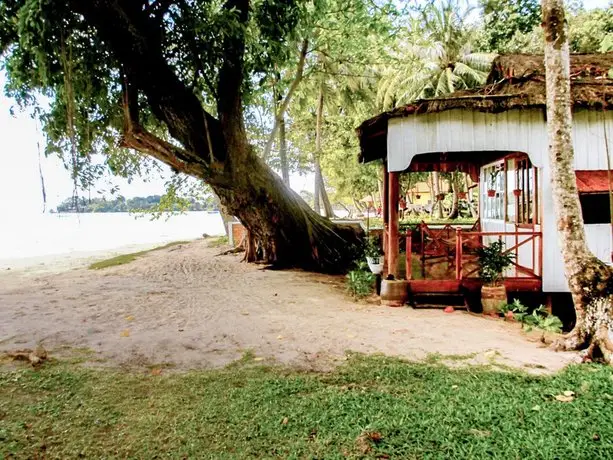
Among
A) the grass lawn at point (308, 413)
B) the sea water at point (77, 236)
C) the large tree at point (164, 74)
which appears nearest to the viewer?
the grass lawn at point (308, 413)

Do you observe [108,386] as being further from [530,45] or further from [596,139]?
[530,45]

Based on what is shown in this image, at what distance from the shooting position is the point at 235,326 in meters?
6.01

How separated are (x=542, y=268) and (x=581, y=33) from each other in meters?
9.58

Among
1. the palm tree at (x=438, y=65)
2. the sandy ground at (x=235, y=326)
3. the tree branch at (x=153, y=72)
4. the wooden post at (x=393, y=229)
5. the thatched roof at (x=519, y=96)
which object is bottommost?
the sandy ground at (x=235, y=326)

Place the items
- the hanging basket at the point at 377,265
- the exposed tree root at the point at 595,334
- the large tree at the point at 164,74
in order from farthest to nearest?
the hanging basket at the point at 377,265 → the large tree at the point at 164,74 → the exposed tree root at the point at 595,334

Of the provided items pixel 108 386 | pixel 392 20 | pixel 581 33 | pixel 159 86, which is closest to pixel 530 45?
pixel 581 33

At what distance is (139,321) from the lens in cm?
634

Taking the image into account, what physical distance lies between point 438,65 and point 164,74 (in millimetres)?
19732

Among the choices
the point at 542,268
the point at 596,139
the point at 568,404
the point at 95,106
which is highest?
the point at 95,106

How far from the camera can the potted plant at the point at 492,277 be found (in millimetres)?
6961

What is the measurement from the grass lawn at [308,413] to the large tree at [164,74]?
510 cm

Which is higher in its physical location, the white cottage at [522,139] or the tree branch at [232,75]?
the tree branch at [232,75]

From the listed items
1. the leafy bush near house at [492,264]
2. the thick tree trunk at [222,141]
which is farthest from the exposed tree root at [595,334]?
the thick tree trunk at [222,141]

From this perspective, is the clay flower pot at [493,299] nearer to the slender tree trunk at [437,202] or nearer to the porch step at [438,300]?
the porch step at [438,300]
